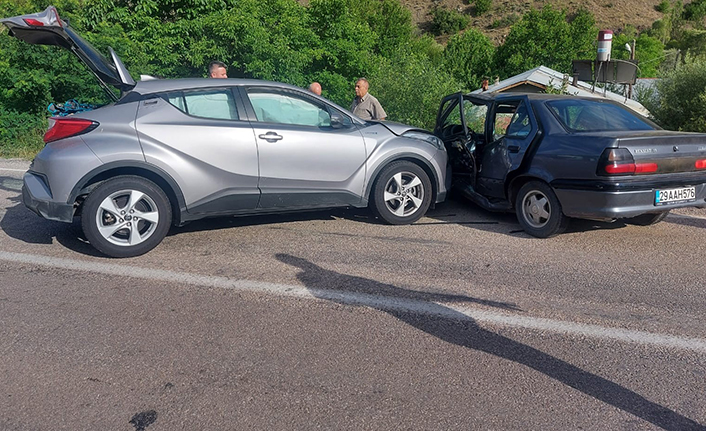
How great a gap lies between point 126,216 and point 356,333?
2789 millimetres

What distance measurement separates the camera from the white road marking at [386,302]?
409 centimetres

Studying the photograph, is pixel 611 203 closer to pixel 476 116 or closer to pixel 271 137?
pixel 271 137

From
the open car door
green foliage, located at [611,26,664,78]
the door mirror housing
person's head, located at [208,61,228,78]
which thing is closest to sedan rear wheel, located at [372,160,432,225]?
the door mirror housing

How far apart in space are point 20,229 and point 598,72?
14840 mm

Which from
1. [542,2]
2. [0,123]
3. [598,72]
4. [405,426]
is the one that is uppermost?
[542,2]

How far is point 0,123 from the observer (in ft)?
49.7

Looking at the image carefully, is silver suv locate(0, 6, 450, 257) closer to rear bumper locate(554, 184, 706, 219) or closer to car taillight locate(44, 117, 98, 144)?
car taillight locate(44, 117, 98, 144)

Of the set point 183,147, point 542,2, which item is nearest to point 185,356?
point 183,147

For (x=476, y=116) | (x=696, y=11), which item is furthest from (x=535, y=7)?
(x=476, y=116)

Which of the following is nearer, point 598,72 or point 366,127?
point 366,127

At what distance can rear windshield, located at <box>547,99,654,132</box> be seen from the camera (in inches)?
261

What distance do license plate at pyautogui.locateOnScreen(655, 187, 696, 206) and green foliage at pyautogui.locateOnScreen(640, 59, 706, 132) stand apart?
15.6 feet

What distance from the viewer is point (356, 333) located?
418 cm

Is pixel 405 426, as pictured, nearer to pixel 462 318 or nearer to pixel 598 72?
pixel 462 318
